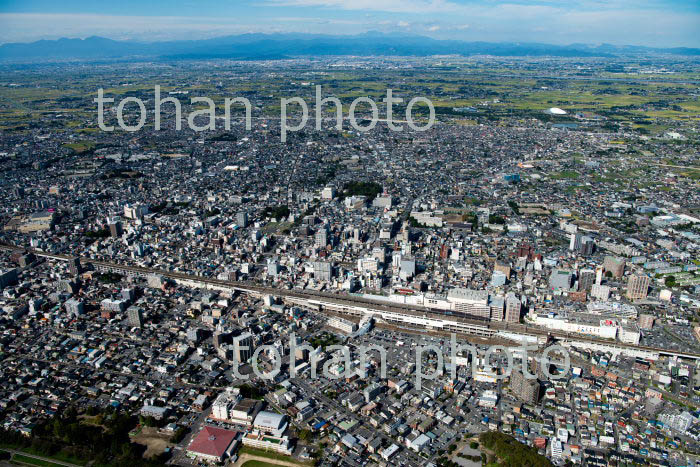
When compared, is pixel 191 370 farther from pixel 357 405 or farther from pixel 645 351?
pixel 645 351

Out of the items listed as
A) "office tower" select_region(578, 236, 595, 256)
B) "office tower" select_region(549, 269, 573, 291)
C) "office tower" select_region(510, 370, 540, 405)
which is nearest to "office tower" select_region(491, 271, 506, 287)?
"office tower" select_region(549, 269, 573, 291)

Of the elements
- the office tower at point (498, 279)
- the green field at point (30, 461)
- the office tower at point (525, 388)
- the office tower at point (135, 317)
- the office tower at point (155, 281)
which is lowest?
the green field at point (30, 461)

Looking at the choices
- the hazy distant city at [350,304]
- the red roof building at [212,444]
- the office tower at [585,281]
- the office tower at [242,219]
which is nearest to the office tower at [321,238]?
the hazy distant city at [350,304]

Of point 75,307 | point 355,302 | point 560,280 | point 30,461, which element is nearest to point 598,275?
point 560,280

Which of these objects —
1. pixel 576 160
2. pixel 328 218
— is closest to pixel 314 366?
pixel 328 218

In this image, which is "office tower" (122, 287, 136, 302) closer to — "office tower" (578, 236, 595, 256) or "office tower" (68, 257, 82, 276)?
"office tower" (68, 257, 82, 276)

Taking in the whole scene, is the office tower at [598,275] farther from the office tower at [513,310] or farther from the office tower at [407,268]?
the office tower at [407,268]
